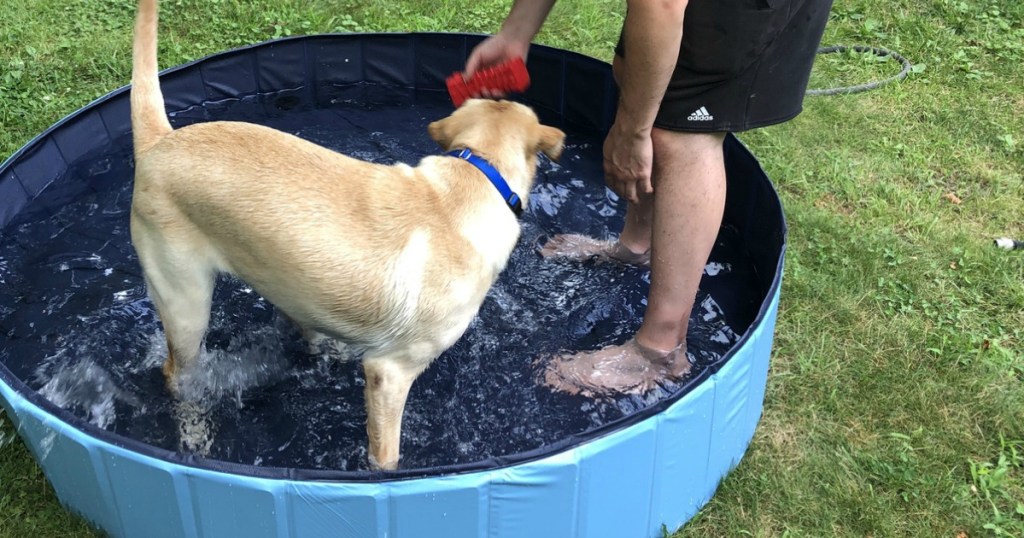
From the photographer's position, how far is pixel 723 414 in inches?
117

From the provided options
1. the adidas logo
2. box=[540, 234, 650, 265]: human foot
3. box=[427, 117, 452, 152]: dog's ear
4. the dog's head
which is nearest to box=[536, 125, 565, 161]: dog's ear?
the dog's head

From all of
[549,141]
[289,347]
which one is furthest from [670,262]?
[289,347]

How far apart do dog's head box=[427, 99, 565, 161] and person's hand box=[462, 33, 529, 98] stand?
2.12 feet

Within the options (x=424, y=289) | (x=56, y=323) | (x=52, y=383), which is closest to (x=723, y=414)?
(x=424, y=289)

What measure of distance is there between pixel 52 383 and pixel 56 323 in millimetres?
416

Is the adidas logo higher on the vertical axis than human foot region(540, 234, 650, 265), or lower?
higher

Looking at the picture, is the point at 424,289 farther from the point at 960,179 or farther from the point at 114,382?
the point at 960,179

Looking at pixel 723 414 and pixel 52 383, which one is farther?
pixel 52 383

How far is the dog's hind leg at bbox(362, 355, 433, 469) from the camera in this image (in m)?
2.97

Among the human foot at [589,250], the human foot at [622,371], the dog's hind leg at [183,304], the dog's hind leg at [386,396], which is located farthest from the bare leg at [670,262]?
the dog's hind leg at [183,304]

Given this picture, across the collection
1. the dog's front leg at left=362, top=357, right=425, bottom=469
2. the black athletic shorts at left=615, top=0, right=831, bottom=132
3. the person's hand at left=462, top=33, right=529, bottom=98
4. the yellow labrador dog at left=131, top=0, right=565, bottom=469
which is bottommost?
the dog's front leg at left=362, top=357, right=425, bottom=469

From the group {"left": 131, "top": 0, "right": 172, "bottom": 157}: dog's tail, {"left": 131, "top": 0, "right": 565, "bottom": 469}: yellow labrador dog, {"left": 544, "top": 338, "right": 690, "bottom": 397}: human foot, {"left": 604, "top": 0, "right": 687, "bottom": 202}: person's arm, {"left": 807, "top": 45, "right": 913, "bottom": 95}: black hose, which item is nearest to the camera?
{"left": 604, "top": 0, "right": 687, "bottom": 202}: person's arm

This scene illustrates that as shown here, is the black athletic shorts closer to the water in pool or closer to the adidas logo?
the adidas logo

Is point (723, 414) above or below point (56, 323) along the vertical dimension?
above
